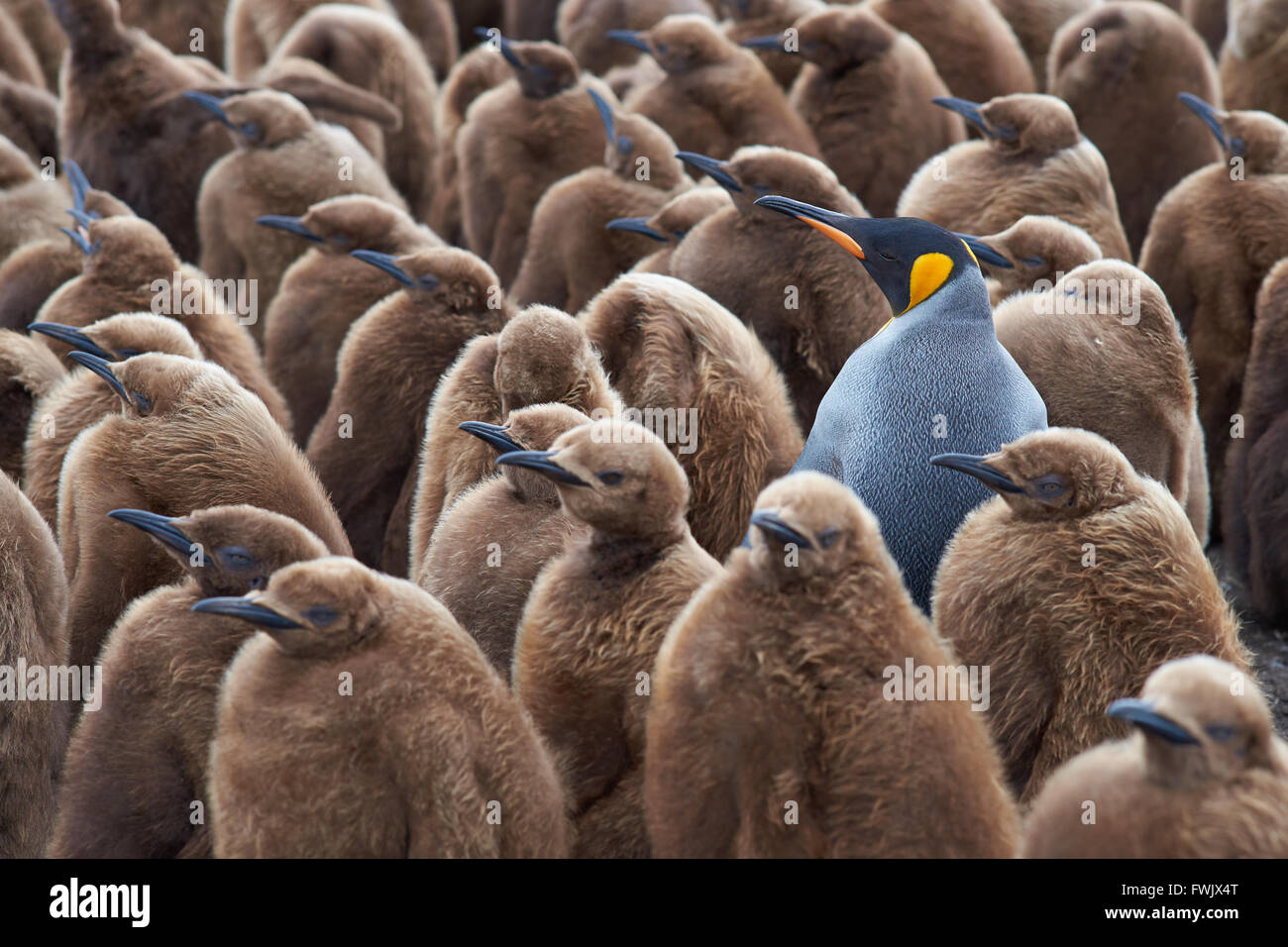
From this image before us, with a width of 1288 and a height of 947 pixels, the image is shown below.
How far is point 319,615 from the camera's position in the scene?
84.2 inches

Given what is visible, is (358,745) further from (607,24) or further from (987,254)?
(607,24)

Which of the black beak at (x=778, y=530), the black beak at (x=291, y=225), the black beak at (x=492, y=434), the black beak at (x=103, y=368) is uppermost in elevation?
the black beak at (x=778, y=530)

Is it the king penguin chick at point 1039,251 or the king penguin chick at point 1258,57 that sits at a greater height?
the king penguin chick at point 1258,57

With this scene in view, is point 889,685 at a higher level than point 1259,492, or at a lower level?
higher

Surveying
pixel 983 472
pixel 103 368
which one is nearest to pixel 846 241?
pixel 983 472

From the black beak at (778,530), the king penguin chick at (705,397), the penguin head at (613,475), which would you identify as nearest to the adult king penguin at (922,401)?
the king penguin chick at (705,397)

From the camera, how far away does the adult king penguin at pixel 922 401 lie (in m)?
2.89

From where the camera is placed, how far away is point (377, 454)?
11.7 feet

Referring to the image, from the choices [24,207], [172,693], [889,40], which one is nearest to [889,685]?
[172,693]

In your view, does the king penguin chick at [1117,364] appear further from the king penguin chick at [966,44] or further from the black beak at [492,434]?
the king penguin chick at [966,44]

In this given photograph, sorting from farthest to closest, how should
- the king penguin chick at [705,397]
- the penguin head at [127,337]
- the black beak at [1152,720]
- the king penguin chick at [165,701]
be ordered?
the penguin head at [127,337]
the king penguin chick at [705,397]
the king penguin chick at [165,701]
the black beak at [1152,720]

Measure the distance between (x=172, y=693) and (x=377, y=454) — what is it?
128 centimetres

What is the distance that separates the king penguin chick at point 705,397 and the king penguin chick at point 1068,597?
2.42 ft
